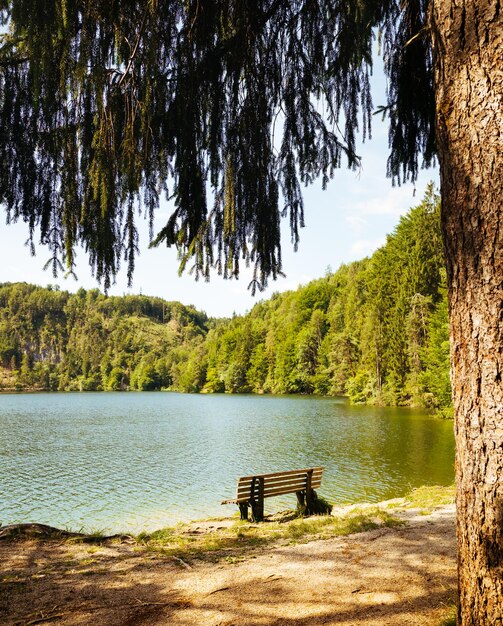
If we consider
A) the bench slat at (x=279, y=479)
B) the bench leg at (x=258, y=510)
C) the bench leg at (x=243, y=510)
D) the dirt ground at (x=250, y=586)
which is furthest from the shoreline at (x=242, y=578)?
the bench leg at (x=243, y=510)

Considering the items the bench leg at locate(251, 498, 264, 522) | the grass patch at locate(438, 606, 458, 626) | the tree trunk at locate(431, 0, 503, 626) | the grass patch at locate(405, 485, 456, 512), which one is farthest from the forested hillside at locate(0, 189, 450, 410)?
the grass patch at locate(405, 485, 456, 512)

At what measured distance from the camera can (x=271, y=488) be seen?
9.58 metres

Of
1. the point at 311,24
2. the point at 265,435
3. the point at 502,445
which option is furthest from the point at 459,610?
the point at 265,435

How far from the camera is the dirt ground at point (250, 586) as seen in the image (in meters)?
3.23

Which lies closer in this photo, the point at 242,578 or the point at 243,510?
the point at 242,578

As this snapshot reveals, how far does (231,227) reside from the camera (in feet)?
11.8

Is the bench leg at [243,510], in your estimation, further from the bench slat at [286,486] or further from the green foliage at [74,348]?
the green foliage at [74,348]

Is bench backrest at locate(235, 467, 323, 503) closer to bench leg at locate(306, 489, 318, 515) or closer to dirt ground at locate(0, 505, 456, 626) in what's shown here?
bench leg at locate(306, 489, 318, 515)

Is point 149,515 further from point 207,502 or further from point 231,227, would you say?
point 231,227

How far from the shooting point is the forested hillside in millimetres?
41344

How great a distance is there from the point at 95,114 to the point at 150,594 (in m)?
3.86

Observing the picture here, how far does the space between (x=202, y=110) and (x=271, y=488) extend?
8.07 m

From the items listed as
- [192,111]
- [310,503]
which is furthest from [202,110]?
[310,503]

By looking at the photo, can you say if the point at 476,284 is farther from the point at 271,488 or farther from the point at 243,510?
the point at 243,510
